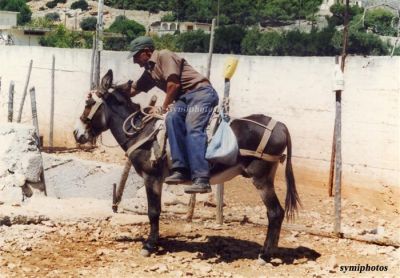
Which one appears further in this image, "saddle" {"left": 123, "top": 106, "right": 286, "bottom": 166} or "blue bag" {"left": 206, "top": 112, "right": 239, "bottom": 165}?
"saddle" {"left": 123, "top": 106, "right": 286, "bottom": 166}

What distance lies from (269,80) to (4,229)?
559 centimetres

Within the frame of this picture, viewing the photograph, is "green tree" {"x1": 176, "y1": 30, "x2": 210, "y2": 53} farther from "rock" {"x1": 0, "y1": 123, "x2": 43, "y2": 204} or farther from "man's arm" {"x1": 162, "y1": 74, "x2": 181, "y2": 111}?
"man's arm" {"x1": 162, "y1": 74, "x2": 181, "y2": 111}

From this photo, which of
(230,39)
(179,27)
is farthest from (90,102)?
(179,27)

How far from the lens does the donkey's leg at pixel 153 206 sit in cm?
668

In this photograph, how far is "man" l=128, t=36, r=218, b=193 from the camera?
6316 mm

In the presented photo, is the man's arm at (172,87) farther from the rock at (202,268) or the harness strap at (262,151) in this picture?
the rock at (202,268)

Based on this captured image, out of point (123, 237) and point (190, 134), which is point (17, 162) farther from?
point (190, 134)

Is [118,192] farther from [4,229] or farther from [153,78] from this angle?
[153,78]

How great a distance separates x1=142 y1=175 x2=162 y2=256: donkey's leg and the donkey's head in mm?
744

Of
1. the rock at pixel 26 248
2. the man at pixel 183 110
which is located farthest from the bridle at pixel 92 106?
the rock at pixel 26 248

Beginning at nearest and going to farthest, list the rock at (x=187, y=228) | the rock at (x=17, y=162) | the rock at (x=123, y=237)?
the rock at (x=123, y=237), the rock at (x=187, y=228), the rock at (x=17, y=162)

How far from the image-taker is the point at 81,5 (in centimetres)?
10688

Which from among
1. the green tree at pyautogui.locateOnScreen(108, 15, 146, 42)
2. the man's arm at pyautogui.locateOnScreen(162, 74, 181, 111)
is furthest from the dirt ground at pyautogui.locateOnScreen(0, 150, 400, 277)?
the green tree at pyautogui.locateOnScreen(108, 15, 146, 42)

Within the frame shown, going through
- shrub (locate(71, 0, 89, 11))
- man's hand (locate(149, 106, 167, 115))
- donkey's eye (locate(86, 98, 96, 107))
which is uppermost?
shrub (locate(71, 0, 89, 11))
